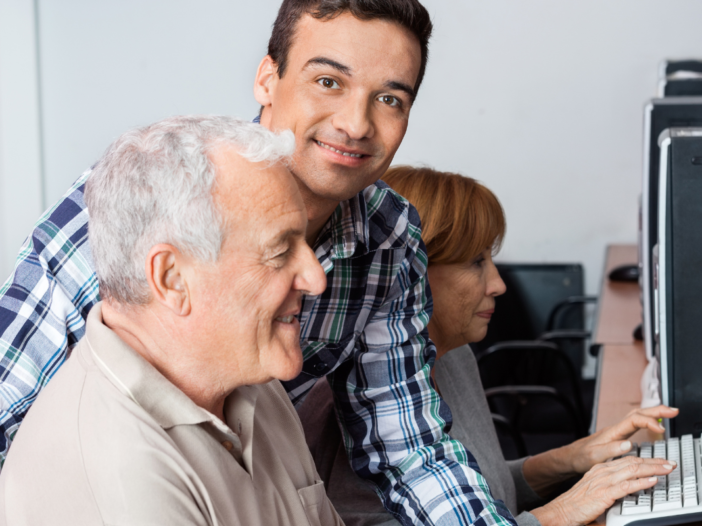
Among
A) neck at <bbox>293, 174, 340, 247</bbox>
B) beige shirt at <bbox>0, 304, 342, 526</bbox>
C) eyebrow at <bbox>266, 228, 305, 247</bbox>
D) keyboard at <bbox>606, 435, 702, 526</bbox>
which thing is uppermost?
eyebrow at <bbox>266, 228, 305, 247</bbox>

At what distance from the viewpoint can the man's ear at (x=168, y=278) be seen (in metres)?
0.80

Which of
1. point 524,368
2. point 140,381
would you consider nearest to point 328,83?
point 140,381

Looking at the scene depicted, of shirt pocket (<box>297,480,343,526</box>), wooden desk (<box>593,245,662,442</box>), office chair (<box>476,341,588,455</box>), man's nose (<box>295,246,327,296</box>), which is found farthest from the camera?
office chair (<box>476,341,588,455</box>)

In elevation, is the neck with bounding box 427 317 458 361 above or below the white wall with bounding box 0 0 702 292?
below

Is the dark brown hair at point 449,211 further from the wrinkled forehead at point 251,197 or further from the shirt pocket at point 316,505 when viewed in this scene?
the wrinkled forehead at point 251,197

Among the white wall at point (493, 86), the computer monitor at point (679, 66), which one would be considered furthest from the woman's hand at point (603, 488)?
the white wall at point (493, 86)

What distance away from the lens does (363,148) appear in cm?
115

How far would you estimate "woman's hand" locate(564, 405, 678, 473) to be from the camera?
139 cm

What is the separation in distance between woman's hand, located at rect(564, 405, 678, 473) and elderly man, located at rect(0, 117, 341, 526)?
802 millimetres

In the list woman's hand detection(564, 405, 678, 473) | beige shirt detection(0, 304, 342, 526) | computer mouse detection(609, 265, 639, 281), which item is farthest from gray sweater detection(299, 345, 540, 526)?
computer mouse detection(609, 265, 639, 281)

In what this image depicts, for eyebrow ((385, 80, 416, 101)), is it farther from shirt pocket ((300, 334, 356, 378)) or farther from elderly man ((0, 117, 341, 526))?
shirt pocket ((300, 334, 356, 378))

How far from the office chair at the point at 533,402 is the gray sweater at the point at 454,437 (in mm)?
629

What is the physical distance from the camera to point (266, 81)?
1.28 meters

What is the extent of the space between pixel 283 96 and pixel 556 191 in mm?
2896
